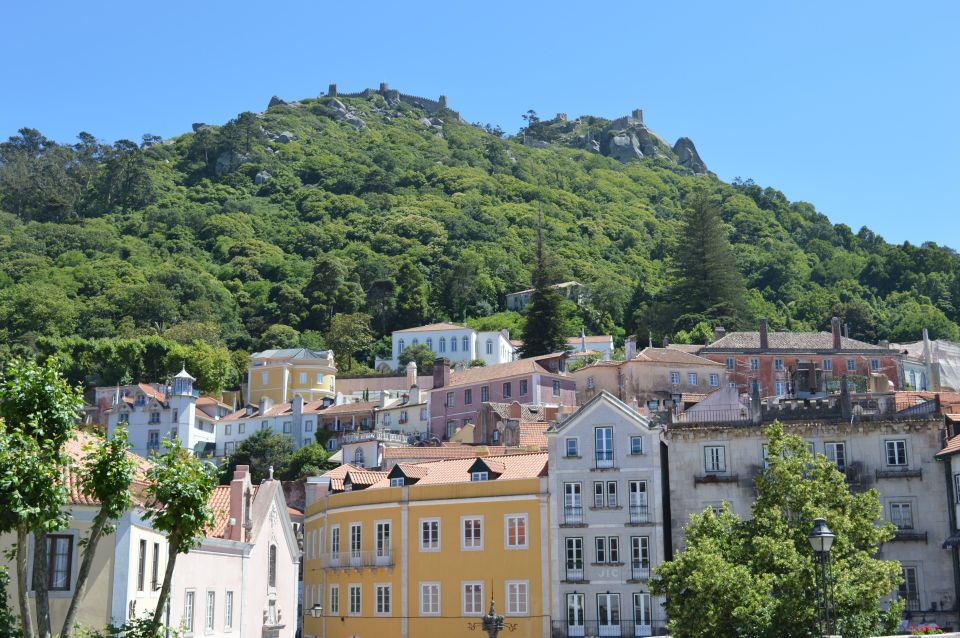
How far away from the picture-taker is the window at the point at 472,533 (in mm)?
49406

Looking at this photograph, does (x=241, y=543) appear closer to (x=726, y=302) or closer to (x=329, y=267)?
(x=726, y=302)

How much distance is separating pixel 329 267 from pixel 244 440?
177ft

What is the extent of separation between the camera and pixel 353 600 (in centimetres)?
5228

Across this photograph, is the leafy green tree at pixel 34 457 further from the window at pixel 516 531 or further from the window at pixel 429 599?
the window at pixel 429 599

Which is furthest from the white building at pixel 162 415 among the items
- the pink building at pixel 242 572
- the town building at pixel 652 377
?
the pink building at pixel 242 572

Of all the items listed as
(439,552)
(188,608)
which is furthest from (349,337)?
(188,608)

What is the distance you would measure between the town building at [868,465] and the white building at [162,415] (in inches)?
2416

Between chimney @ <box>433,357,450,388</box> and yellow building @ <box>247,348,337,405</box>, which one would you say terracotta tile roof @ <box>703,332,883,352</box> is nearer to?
chimney @ <box>433,357,450,388</box>

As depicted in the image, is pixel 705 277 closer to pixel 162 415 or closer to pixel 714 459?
pixel 162 415

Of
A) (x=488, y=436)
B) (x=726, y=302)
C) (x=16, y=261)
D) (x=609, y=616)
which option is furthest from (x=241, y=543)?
(x=16, y=261)

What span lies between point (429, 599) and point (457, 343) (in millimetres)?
76037

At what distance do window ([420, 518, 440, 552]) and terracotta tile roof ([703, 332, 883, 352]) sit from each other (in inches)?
1915

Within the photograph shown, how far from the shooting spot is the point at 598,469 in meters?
49.2

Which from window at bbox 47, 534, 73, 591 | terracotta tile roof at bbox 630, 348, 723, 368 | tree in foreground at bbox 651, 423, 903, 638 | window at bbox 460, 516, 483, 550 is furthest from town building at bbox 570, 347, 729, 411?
window at bbox 47, 534, 73, 591
